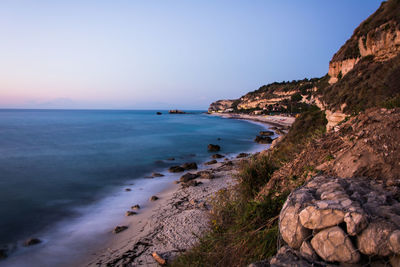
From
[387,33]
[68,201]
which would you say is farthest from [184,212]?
[387,33]

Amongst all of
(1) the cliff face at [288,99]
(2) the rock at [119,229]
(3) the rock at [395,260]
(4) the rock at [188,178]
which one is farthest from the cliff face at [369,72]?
(1) the cliff face at [288,99]

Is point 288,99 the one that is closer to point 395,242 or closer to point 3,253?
point 3,253

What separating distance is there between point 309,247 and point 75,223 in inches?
502

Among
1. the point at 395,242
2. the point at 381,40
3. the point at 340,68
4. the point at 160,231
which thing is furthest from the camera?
the point at 340,68

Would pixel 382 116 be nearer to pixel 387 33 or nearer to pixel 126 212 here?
pixel 126 212

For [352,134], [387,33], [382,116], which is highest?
[387,33]

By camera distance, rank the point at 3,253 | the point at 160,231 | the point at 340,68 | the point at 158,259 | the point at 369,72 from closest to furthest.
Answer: the point at 158,259, the point at 3,253, the point at 160,231, the point at 369,72, the point at 340,68

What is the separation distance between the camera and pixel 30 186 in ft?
61.5

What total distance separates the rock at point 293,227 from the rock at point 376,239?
55 centimetres

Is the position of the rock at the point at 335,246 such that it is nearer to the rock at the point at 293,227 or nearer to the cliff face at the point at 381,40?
the rock at the point at 293,227

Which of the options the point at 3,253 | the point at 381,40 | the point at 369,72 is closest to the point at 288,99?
the point at 381,40

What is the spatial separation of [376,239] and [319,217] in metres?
0.53

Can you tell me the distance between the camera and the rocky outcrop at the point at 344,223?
241cm

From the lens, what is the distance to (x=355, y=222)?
8.27 feet
